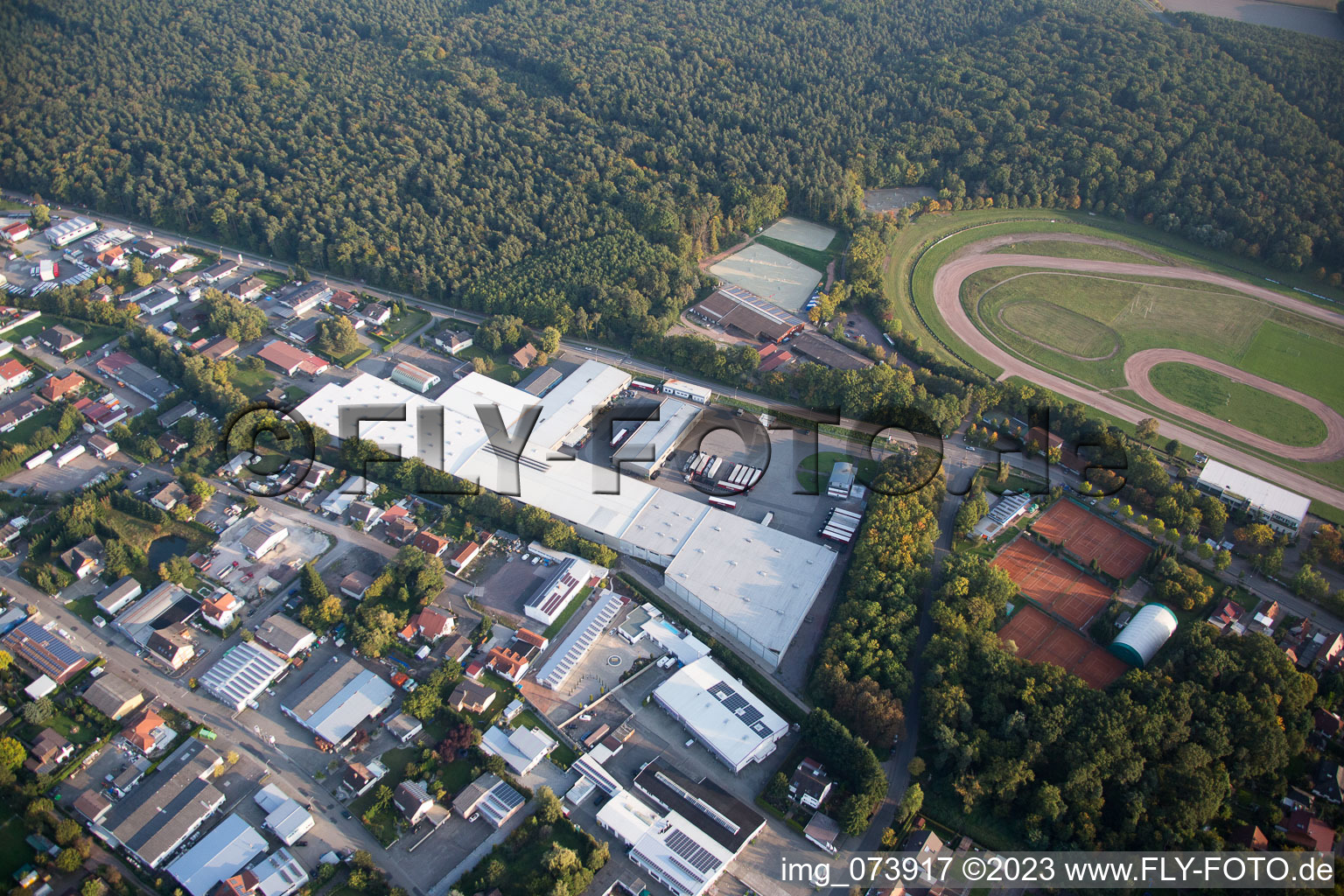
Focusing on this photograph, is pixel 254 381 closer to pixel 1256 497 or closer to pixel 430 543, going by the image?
pixel 430 543

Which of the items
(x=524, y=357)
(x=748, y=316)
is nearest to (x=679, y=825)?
(x=524, y=357)

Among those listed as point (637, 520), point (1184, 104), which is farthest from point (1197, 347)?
point (637, 520)

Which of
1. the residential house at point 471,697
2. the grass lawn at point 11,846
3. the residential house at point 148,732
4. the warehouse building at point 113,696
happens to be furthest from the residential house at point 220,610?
the residential house at point 471,697

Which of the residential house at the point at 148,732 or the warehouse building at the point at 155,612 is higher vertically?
the warehouse building at the point at 155,612

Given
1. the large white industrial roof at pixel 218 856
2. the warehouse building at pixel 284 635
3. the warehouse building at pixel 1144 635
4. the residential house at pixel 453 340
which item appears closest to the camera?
the large white industrial roof at pixel 218 856

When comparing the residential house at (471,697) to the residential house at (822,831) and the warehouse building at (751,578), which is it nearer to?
the warehouse building at (751,578)

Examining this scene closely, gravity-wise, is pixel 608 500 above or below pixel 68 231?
below

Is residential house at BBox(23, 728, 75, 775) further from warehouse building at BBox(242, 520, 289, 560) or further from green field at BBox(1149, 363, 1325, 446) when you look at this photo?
green field at BBox(1149, 363, 1325, 446)
